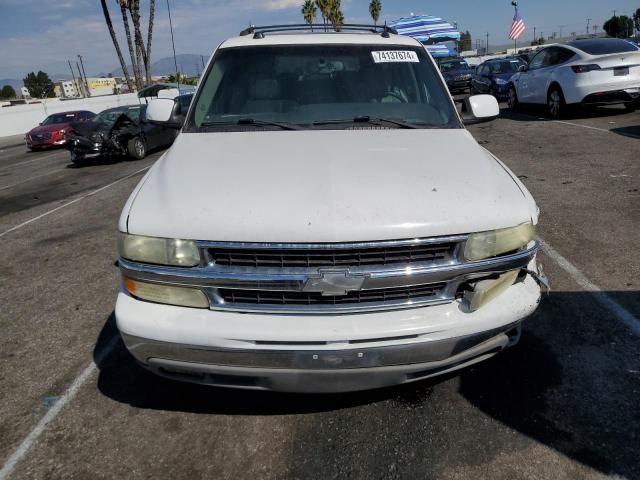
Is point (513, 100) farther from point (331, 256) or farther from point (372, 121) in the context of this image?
point (331, 256)

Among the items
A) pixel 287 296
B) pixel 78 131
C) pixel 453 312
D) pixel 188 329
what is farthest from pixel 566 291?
pixel 78 131

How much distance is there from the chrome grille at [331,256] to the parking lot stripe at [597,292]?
1.86 metres

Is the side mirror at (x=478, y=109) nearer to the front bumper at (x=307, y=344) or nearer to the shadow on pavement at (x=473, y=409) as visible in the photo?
the shadow on pavement at (x=473, y=409)

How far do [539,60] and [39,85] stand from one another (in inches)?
4274

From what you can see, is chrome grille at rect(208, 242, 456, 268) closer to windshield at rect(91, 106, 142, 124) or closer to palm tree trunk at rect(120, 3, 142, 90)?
windshield at rect(91, 106, 142, 124)

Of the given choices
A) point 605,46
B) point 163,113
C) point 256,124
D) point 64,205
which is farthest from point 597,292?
point 605,46

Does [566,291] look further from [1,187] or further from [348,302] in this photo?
[1,187]

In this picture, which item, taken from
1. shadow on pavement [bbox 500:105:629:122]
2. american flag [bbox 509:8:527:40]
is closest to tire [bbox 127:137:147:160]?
shadow on pavement [bbox 500:105:629:122]

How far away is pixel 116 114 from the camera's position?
541 inches

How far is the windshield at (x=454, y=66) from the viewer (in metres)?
23.4

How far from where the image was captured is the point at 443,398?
2662 mm

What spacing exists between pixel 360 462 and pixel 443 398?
638 millimetres

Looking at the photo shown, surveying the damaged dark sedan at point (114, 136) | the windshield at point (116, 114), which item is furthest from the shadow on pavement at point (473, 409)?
the windshield at point (116, 114)

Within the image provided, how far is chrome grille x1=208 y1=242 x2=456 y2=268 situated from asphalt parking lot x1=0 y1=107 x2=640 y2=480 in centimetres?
91
